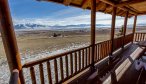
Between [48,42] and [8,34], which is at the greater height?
[8,34]

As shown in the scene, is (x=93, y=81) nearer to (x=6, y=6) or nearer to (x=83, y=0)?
(x=6, y=6)

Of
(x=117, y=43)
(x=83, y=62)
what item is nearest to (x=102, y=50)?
(x=83, y=62)

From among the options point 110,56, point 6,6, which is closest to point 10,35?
point 6,6

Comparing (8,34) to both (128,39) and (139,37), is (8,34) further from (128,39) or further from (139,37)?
(139,37)

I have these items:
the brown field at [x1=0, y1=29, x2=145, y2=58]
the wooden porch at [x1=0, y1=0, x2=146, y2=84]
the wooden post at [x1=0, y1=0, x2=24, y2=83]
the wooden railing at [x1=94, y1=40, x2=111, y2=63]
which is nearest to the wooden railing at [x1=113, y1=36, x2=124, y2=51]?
the wooden porch at [x1=0, y1=0, x2=146, y2=84]

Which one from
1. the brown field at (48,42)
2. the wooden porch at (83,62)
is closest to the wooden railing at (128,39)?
the wooden porch at (83,62)

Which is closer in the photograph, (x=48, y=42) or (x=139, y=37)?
(x=139, y=37)

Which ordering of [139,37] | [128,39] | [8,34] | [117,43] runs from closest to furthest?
[8,34]
[117,43]
[128,39]
[139,37]

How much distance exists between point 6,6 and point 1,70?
663cm

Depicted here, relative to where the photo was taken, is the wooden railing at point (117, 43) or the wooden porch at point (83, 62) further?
the wooden railing at point (117, 43)

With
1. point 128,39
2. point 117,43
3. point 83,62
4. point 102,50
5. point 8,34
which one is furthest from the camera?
point 128,39

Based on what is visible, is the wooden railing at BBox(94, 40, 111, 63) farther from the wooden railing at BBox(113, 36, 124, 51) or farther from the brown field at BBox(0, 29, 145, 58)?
the brown field at BBox(0, 29, 145, 58)

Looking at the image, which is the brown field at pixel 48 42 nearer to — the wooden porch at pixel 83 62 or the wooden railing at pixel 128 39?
the wooden railing at pixel 128 39

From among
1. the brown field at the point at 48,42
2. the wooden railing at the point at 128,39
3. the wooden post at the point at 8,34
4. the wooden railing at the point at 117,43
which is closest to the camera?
the wooden post at the point at 8,34
